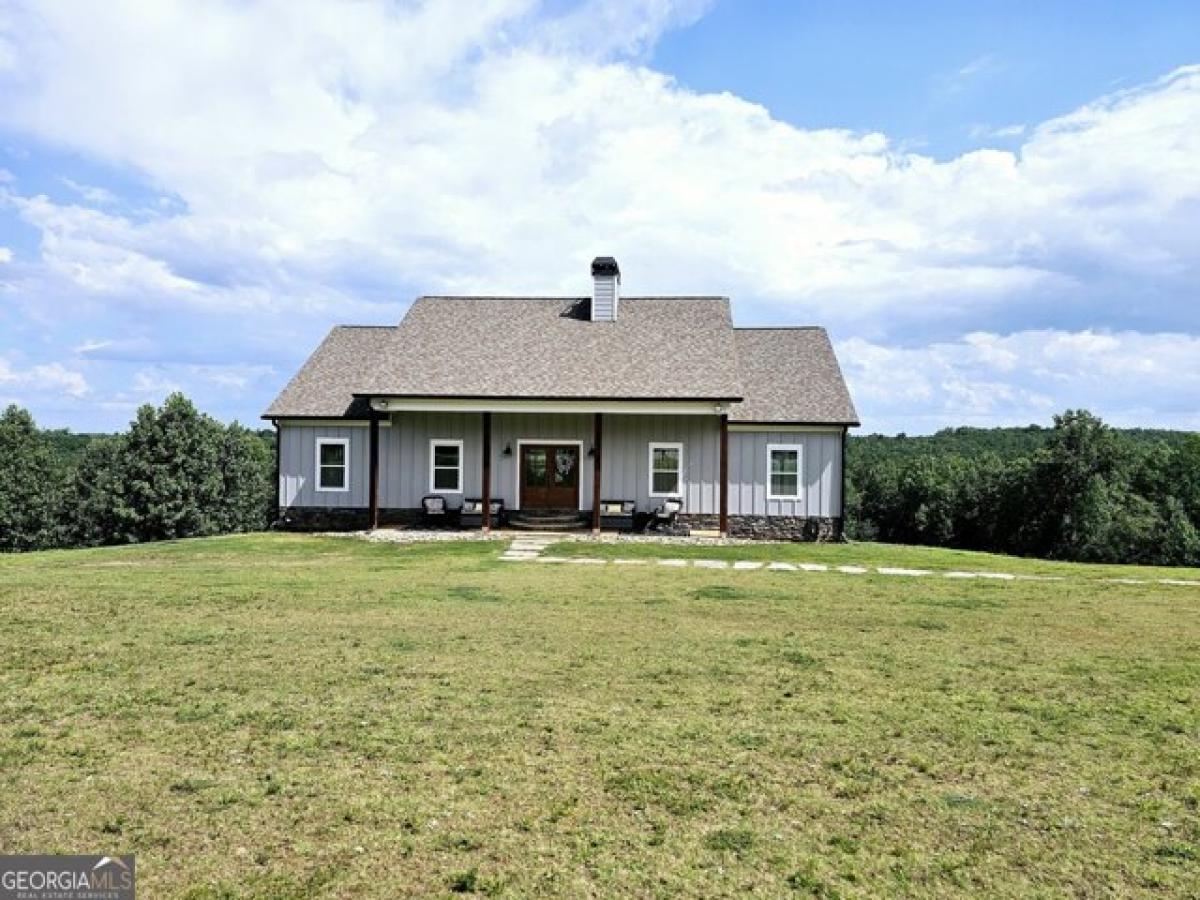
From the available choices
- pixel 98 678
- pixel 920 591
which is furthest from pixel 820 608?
pixel 98 678

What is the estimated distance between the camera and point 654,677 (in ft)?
24.1

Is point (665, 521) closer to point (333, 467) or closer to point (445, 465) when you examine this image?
point (445, 465)

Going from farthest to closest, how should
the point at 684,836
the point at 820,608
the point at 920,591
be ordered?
1. the point at 920,591
2. the point at 820,608
3. the point at 684,836

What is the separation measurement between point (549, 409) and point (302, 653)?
13.3 m

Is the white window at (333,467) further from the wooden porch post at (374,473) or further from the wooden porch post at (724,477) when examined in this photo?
the wooden porch post at (724,477)

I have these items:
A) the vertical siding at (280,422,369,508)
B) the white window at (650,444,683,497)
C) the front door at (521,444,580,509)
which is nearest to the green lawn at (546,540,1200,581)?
the white window at (650,444,683,497)

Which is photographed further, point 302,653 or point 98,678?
point 302,653

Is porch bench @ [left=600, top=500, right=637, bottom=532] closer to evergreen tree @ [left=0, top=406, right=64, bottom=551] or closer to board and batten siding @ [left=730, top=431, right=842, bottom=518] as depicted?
board and batten siding @ [left=730, top=431, right=842, bottom=518]

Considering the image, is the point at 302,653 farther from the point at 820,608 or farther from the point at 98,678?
the point at 820,608

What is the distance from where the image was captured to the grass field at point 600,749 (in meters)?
4.00

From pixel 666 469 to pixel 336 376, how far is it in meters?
10.0

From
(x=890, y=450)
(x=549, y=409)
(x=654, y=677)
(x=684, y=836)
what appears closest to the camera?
(x=684, y=836)

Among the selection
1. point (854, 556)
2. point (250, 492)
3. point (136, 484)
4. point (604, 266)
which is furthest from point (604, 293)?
point (250, 492)

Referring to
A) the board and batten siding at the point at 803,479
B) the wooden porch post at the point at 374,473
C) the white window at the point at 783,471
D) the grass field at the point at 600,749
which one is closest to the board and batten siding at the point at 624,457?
the board and batten siding at the point at 803,479
